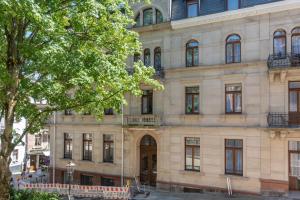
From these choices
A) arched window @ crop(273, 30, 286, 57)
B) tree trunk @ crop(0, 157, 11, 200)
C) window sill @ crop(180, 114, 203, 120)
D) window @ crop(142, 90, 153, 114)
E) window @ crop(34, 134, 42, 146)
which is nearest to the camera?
tree trunk @ crop(0, 157, 11, 200)

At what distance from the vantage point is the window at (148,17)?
25.9 m

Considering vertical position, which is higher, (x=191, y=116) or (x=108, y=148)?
(x=191, y=116)

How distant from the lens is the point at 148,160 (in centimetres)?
2614

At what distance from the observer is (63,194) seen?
25031mm

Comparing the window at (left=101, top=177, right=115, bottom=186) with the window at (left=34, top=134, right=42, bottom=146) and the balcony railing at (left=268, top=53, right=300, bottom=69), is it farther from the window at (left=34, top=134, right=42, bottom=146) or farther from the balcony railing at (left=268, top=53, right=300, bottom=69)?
the window at (left=34, top=134, right=42, bottom=146)

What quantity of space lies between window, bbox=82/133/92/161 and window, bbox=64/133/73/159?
63.3 inches

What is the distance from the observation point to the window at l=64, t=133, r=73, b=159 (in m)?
30.0

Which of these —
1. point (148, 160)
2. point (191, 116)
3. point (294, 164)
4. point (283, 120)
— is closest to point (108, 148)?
point (148, 160)

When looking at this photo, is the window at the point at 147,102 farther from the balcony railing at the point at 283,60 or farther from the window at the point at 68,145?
the balcony railing at the point at 283,60

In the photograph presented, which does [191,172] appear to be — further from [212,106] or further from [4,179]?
[4,179]

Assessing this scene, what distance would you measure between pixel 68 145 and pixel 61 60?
60.1 ft

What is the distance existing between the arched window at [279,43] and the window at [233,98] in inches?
115

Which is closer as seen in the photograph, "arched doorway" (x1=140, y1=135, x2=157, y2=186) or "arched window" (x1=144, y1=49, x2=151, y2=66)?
"arched doorway" (x1=140, y1=135, x2=157, y2=186)

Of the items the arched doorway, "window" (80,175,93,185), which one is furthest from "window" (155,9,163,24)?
"window" (80,175,93,185)
